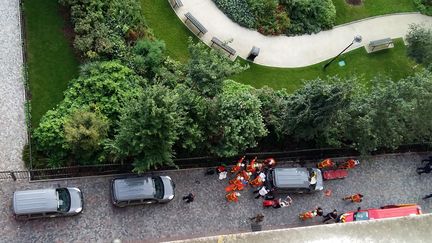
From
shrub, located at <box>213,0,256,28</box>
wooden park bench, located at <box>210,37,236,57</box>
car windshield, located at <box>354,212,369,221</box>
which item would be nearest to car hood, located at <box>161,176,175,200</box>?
wooden park bench, located at <box>210,37,236,57</box>

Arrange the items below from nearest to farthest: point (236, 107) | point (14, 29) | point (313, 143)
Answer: point (236, 107) < point (14, 29) < point (313, 143)

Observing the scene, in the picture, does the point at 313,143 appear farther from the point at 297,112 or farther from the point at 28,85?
the point at 28,85

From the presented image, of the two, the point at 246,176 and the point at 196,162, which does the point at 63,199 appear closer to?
the point at 196,162

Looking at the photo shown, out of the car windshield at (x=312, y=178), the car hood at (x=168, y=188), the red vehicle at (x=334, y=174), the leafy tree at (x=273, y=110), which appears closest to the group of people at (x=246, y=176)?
the leafy tree at (x=273, y=110)

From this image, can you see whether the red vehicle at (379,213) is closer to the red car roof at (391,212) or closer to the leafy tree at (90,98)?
the red car roof at (391,212)

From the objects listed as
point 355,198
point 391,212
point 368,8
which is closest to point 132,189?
point 355,198

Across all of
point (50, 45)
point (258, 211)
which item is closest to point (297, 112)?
point (258, 211)
